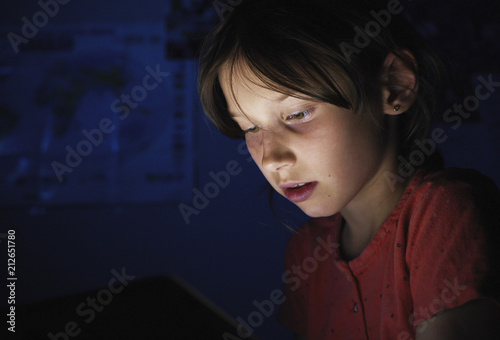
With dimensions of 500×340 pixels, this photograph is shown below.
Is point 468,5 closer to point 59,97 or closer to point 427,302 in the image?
Result: point 427,302

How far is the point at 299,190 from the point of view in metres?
0.67

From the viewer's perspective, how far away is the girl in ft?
1.78

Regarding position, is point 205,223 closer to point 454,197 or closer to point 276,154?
point 276,154

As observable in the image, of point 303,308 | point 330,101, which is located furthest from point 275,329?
point 330,101

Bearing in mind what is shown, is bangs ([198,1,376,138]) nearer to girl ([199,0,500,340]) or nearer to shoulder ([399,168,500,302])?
girl ([199,0,500,340])

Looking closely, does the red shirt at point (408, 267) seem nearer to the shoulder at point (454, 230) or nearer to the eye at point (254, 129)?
the shoulder at point (454, 230)

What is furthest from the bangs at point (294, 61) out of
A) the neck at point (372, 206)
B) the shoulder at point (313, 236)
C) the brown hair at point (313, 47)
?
the shoulder at point (313, 236)

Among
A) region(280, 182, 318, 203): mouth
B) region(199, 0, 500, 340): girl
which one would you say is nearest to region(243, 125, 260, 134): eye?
region(199, 0, 500, 340): girl

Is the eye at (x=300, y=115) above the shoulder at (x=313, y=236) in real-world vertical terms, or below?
above

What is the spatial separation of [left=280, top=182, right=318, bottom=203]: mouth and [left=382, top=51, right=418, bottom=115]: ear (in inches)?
7.0

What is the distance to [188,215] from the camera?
3.97 feet

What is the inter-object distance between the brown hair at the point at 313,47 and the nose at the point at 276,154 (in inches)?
3.2

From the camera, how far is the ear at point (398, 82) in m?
0.66

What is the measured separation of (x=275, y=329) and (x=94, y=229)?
2.03 feet
